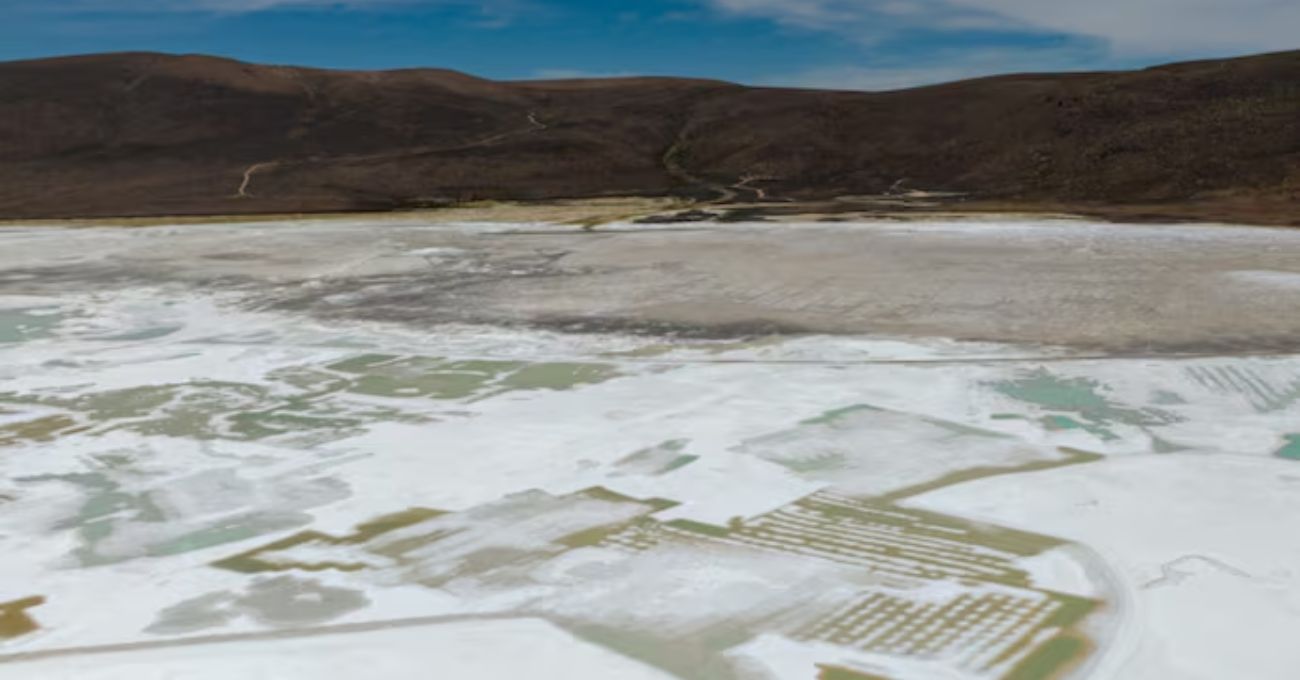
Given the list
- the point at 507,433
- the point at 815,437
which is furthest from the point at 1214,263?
the point at 507,433

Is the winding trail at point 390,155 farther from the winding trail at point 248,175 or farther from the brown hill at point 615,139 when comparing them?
the brown hill at point 615,139

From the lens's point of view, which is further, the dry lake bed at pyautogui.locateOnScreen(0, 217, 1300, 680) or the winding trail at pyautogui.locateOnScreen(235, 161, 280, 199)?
the winding trail at pyautogui.locateOnScreen(235, 161, 280, 199)

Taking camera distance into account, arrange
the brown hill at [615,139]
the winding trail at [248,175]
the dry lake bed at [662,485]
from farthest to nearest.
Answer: the winding trail at [248,175], the brown hill at [615,139], the dry lake bed at [662,485]

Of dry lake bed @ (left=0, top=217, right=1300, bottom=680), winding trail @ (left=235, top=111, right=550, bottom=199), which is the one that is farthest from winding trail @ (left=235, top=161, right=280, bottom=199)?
dry lake bed @ (left=0, top=217, right=1300, bottom=680)

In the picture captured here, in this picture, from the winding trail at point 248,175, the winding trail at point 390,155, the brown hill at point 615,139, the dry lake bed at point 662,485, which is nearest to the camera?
the dry lake bed at point 662,485

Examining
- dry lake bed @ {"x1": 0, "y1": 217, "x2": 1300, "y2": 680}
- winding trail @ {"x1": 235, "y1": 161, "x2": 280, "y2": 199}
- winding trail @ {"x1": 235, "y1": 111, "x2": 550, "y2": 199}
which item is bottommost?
dry lake bed @ {"x1": 0, "y1": 217, "x2": 1300, "y2": 680}

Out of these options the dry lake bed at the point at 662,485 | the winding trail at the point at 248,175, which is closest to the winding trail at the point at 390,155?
the winding trail at the point at 248,175

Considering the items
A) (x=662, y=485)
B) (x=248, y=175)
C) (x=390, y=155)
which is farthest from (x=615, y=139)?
(x=662, y=485)

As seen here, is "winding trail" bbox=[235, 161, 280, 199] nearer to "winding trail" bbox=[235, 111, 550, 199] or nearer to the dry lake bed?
"winding trail" bbox=[235, 111, 550, 199]
